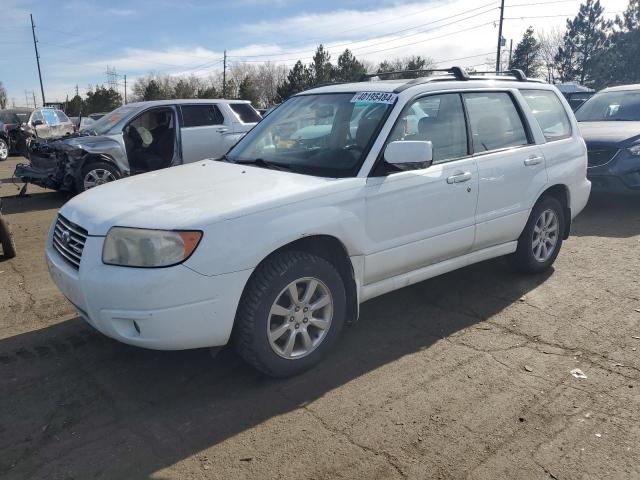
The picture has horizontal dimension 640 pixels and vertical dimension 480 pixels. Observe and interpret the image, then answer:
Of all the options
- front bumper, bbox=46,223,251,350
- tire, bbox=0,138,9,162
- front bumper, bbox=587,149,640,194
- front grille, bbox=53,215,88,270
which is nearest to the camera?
front bumper, bbox=46,223,251,350

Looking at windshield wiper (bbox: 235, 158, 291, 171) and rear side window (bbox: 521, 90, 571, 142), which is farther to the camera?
rear side window (bbox: 521, 90, 571, 142)

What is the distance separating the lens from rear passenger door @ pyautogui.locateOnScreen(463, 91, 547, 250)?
176 inches

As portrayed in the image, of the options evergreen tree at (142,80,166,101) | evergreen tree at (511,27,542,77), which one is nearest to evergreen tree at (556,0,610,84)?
evergreen tree at (511,27,542,77)

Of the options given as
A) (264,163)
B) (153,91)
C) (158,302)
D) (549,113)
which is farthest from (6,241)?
(153,91)

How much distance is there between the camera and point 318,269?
3.41 m

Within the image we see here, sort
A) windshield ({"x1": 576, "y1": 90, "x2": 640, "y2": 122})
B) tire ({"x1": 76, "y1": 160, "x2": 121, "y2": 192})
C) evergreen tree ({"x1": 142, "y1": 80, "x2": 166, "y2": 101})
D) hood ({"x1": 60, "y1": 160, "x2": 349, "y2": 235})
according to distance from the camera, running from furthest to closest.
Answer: evergreen tree ({"x1": 142, "y1": 80, "x2": 166, "y2": 101}) → windshield ({"x1": 576, "y1": 90, "x2": 640, "y2": 122}) → tire ({"x1": 76, "y1": 160, "x2": 121, "y2": 192}) → hood ({"x1": 60, "y1": 160, "x2": 349, "y2": 235})

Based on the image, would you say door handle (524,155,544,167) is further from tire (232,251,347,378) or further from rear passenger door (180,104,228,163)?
rear passenger door (180,104,228,163)

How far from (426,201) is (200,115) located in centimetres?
696

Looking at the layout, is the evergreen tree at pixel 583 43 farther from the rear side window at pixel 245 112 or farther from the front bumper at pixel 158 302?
the front bumper at pixel 158 302

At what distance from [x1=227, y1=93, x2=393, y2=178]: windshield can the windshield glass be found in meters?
5.93

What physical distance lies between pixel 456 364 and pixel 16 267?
4787 mm

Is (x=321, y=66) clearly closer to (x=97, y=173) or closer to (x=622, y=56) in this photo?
(x=622, y=56)

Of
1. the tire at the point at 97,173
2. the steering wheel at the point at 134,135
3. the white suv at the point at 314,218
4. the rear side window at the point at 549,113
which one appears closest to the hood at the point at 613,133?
the rear side window at the point at 549,113

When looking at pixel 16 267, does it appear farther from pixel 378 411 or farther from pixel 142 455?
pixel 378 411
